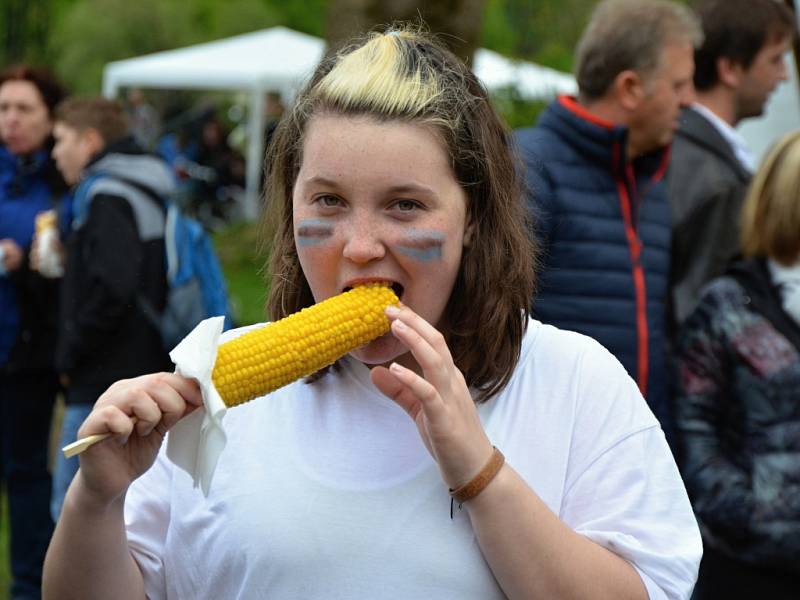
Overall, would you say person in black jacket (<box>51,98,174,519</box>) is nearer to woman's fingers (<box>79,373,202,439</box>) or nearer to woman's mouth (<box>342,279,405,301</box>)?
woman's mouth (<box>342,279,405,301</box>)

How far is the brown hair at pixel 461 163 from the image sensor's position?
1889mm

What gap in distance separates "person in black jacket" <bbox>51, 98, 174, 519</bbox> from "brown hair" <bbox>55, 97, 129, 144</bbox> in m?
0.38

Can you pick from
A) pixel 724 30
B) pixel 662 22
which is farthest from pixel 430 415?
pixel 724 30

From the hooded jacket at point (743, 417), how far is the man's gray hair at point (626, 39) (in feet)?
2.56

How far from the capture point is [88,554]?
1815 mm

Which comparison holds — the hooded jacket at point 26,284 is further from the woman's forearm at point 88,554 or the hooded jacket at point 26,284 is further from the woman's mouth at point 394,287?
the woman's mouth at point 394,287

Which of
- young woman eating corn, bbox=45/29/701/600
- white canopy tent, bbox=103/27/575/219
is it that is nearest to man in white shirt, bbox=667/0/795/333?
young woman eating corn, bbox=45/29/701/600

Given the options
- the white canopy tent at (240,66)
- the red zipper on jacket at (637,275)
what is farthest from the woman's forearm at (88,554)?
the white canopy tent at (240,66)

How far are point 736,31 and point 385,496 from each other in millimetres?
3600

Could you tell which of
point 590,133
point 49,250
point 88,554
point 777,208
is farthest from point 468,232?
point 49,250

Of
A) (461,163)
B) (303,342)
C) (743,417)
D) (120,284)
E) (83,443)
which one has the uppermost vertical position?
(461,163)

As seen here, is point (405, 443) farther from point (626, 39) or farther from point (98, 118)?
point (98, 118)

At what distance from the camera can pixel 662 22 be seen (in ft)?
13.3

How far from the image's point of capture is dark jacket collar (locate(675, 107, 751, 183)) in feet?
14.7
